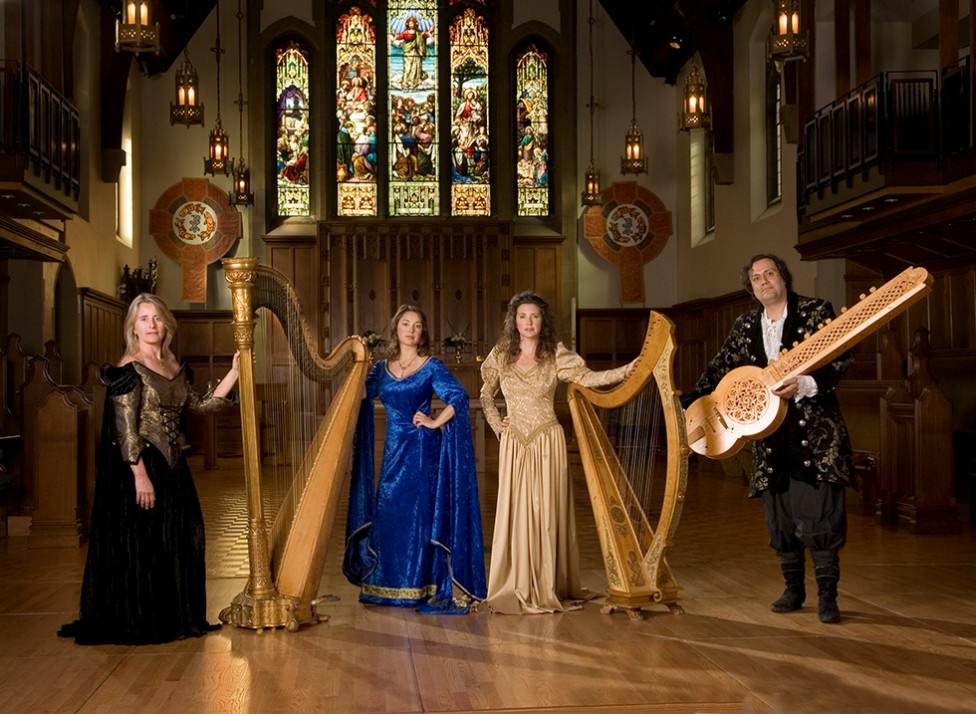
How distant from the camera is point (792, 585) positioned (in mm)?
5719

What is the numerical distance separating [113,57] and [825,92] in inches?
365

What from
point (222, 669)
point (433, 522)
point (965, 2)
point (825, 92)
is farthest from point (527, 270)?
point (222, 669)

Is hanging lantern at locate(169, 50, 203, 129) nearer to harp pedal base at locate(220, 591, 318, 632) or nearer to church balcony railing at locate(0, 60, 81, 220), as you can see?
church balcony railing at locate(0, 60, 81, 220)

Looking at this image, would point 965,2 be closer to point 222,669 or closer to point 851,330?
point 851,330

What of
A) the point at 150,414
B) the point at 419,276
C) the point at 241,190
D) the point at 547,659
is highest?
the point at 241,190

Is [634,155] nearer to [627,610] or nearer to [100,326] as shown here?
[100,326]

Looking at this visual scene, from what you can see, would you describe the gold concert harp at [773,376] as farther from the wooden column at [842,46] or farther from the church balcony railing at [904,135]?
the wooden column at [842,46]

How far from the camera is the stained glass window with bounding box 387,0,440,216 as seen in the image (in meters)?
18.9

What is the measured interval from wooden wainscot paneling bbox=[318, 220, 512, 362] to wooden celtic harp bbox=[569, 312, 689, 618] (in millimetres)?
12253

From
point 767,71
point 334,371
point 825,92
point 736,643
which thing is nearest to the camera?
point 736,643

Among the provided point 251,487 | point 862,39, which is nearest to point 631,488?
point 251,487

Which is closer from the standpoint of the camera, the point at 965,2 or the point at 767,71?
the point at 965,2

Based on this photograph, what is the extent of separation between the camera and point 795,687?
4.37m

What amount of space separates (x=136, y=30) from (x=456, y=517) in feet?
17.6
